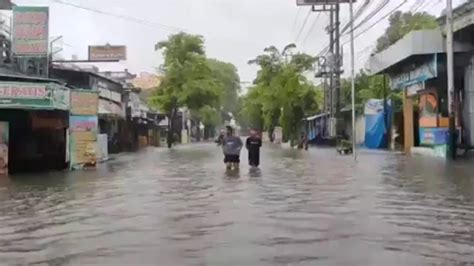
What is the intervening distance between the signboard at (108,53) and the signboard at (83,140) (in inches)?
631

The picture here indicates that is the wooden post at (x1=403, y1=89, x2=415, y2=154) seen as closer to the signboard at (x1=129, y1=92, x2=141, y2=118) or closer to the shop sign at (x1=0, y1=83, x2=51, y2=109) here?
the signboard at (x1=129, y1=92, x2=141, y2=118)

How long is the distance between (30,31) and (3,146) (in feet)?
14.6

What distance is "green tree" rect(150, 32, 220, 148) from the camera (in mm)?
67625

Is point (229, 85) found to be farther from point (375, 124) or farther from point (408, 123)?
point (408, 123)

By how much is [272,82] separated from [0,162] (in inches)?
1777

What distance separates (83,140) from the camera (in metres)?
28.1

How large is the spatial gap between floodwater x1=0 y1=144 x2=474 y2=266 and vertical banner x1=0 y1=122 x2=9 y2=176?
4931 millimetres

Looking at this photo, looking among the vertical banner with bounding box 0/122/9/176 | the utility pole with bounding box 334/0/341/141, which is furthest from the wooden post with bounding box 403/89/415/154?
the vertical banner with bounding box 0/122/9/176

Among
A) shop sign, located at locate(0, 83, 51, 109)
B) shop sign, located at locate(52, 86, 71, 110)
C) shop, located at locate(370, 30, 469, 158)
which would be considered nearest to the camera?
shop sign, located at locate(0, 83, 51, 109)

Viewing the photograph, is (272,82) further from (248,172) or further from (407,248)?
(407,248)

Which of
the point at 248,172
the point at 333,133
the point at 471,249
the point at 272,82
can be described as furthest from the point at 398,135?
the point at 471,249

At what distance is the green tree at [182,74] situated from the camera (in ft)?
222

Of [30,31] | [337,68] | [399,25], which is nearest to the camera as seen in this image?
[30,31]

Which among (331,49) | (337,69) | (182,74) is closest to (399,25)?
(182,74)
